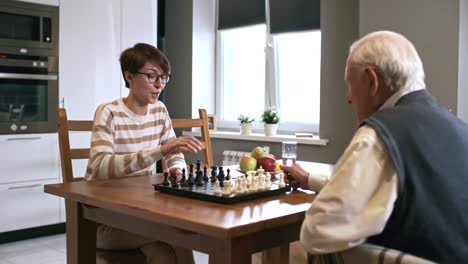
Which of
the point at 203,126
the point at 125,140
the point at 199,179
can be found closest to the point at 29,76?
the point at 203,126

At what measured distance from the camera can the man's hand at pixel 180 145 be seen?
1.79 meters

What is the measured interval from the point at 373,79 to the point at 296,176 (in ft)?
1.90

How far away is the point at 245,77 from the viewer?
474cm

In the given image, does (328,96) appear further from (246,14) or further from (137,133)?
(137,133)

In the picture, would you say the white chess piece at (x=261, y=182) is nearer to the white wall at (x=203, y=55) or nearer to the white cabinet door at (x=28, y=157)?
the white cabinet door at (x=28, y=157)

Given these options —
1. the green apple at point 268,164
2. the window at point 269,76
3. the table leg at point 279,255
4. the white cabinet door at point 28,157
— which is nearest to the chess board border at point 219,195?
the green apple at point 268,164

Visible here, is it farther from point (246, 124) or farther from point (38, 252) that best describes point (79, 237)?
point (246, 124)

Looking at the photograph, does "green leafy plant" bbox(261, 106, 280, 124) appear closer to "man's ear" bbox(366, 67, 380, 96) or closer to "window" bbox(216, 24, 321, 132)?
"window" bbox(216, 24, 321, 132)

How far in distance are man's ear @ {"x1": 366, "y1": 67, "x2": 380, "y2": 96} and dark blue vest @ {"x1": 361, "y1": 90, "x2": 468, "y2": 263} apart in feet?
0.30

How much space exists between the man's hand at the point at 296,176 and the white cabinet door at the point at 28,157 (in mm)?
2472

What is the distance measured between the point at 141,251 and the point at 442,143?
117 cm

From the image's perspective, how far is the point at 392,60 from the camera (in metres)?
1.20

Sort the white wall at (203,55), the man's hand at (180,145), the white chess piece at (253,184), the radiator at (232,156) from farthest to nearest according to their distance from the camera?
1. the white wall at (203,55)
2. the radiator at (232,156)
3. the man's hand at (180,145)
4. the white chess piece at (253,184)

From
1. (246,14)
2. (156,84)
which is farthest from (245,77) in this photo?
(156,84)
